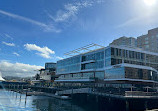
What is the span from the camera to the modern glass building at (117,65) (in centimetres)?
6097

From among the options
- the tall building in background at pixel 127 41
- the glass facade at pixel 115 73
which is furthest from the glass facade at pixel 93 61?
the tall building in background at pixel 127 41

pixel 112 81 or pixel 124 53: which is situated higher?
pixel 124 53

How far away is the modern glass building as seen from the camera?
61.0 meters

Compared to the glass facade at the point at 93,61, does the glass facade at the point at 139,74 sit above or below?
below

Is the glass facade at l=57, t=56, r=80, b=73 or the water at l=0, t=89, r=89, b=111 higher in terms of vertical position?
the glass facade at l=57, t=56, r=80, b=73

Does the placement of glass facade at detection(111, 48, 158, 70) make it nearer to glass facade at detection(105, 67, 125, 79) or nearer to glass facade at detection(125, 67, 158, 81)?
glass facade at detection(105, 67, 125, 79)

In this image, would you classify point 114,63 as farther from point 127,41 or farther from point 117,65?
point 127,41

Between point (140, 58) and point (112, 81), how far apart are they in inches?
862

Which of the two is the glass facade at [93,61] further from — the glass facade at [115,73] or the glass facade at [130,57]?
the glass facade at [130,57]

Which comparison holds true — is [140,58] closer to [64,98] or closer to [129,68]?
[129,68]

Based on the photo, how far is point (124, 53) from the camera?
71312mm

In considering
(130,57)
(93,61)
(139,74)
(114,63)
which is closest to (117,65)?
(114,63)

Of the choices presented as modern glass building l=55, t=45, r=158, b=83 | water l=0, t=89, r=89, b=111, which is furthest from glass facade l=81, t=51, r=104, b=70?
water l=0, t=89, r=89, b=111

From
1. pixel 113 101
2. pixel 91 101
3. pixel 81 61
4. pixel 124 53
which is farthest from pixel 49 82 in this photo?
pixel 113 101
